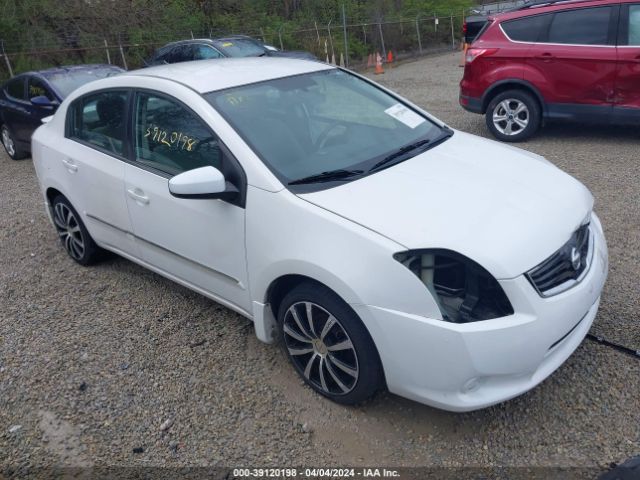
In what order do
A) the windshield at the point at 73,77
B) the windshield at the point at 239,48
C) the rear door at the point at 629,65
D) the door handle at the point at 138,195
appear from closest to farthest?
the door handle at the point at 138,195, the rear door at the point at 629,65, the windshield at the point at 73,77, the windshield at the point at 239,48

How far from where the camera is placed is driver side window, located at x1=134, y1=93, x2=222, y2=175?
127 inches

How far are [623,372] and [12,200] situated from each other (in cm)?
680

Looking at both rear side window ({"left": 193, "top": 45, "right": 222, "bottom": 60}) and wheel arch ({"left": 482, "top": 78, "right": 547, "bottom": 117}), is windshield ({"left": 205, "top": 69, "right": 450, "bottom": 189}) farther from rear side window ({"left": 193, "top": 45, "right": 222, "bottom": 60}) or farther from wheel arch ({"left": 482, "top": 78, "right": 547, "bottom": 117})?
rear side window ({"left": 193, "top": 45, "right": 222, "bottom": 60})

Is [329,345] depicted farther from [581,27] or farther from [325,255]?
[581,27]

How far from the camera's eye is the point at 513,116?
7.43 meters

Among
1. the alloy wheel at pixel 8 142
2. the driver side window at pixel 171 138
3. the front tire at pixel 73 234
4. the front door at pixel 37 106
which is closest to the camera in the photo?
the driver side window at pixel 171 138

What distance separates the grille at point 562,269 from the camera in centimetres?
250

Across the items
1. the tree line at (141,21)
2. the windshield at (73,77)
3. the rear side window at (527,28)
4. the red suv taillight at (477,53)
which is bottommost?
the red suv taillight at (477,53)

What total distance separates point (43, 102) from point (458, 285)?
7.28m

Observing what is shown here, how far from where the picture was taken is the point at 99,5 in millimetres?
16891

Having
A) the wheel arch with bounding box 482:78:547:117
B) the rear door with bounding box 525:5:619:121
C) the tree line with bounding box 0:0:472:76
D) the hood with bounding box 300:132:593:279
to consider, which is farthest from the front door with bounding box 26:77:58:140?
the tree line with bounding box 0:0:472:76

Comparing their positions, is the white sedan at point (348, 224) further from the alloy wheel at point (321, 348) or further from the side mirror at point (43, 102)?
the side mirror at point (43, 102)

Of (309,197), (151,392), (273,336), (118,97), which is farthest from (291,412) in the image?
(118,97)

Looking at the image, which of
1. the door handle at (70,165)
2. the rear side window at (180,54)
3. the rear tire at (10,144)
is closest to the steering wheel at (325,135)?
the door handle at (70,165)
